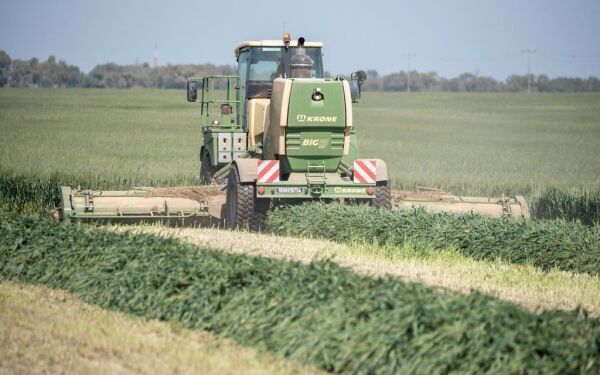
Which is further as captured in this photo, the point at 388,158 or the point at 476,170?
the point at 388,158

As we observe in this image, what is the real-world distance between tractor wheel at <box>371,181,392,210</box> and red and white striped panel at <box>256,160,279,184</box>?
1662mm

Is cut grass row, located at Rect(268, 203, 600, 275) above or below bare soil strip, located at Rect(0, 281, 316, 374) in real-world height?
above

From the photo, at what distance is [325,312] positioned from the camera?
7.51m

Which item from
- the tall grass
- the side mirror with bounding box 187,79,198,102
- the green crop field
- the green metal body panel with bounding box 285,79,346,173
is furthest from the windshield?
the tall grass

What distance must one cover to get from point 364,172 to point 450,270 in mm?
4336

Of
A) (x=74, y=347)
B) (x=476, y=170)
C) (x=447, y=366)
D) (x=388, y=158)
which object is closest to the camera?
(x=447, y=366)

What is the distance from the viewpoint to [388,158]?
108 ft

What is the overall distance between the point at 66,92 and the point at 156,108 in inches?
484

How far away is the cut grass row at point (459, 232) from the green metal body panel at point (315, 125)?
829 mm

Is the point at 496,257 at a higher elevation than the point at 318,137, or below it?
below

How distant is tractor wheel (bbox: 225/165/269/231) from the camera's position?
15320 millimetres

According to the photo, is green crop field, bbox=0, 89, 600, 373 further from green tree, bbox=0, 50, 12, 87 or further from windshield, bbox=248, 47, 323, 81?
green tree, bbox=0, 50, 12, 87

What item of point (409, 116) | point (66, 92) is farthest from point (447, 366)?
point (66, 92)

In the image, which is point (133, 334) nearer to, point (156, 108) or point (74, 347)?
point (74, 347)
